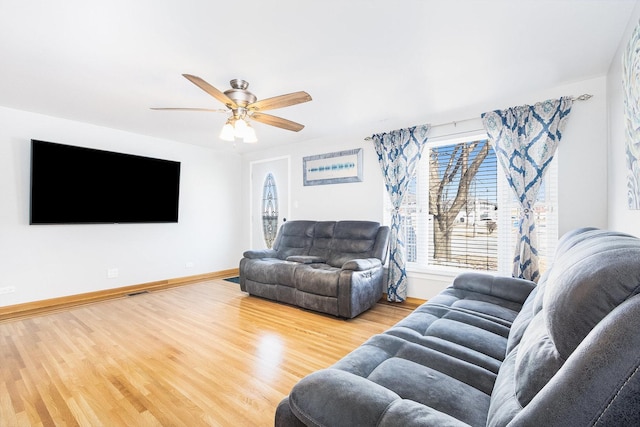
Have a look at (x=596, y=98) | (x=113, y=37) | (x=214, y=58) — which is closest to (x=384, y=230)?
(x=596, y=98)

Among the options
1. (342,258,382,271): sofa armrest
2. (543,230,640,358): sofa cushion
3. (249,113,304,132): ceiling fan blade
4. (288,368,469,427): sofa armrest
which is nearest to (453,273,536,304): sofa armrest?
(342,258,382,271): sofa armrest

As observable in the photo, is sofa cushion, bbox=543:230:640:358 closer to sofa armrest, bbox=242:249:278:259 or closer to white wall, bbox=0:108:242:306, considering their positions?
sofa armrest, bbox=242:249:278:259

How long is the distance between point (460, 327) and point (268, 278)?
2.63 meters

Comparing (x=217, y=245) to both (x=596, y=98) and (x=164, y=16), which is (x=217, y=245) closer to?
(x=164, y=16)

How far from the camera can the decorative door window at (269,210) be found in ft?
17.9

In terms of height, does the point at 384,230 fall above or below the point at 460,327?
above

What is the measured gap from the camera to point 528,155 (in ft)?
9.64

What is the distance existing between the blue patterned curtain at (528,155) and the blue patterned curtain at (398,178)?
0.98 meters

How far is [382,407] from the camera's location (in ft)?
2.68

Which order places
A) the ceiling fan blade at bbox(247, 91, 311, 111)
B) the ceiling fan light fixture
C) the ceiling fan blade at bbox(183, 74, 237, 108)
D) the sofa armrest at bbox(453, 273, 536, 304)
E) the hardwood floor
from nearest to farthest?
1. the hardwood floor
2. the ceiling fan blade at bbox(183, 74, 237, 108)
3. the sofa armrest at bbox(453, 273, 536, 304)
4. the ceiling fan blade at bbox(247, 91, 311, 111)
5. the ceiling fan light fixture

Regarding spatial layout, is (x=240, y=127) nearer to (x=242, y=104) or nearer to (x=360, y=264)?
(x=242, y=104)

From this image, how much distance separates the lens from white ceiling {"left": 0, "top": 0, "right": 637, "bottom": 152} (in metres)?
1.76

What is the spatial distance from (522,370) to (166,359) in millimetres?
2461

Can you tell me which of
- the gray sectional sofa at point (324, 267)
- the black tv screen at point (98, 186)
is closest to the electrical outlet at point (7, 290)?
the black tv screen at point (98, 186)
